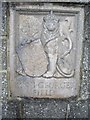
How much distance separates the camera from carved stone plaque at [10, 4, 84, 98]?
195 cm

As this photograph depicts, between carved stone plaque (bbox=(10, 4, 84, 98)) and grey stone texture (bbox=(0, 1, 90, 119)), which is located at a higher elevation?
carved stone plaque (bbox=(10, 4, 84, 98))

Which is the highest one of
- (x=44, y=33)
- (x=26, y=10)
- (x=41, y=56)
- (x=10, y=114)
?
(x=26, y=10)

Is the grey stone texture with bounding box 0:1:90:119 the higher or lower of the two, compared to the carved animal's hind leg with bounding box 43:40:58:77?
lower

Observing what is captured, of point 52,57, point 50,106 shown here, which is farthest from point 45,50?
point 50,106

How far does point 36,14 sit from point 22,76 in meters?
0.37

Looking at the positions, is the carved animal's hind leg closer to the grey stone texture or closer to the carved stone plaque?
the carved stone plaque

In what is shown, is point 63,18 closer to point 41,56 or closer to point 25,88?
point 41,56

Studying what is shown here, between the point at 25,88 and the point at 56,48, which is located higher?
the point at 56,48

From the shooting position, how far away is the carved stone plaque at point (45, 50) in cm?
195

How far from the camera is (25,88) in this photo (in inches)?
79.1

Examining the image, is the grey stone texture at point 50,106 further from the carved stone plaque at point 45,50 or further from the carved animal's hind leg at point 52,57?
the carved animal's hind leg at point 52,57

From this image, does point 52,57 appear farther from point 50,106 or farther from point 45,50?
point 50,106

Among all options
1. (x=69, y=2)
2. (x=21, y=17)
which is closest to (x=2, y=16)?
(x=21, y=17)

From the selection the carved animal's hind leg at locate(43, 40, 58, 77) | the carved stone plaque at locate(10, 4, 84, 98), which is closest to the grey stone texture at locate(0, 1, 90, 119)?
the carved stone plaque at locate(10, 4, 84, 98)
